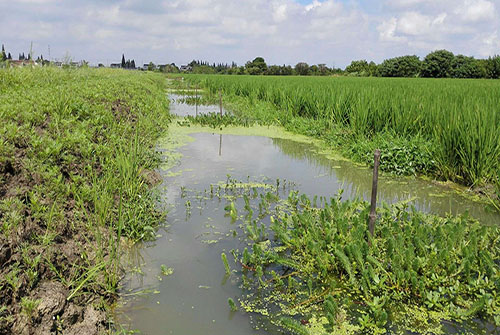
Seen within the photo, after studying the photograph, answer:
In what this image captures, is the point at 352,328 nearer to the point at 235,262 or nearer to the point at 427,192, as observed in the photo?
the point at 235,262

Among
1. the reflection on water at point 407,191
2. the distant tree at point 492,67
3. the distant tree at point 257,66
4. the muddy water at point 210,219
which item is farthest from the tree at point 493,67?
the reflection on water at point 407,191

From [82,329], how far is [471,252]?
9.62 ft

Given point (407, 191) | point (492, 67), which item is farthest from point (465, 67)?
point (407, 191)

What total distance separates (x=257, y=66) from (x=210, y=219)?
73.1m

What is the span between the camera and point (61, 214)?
3334 millimetres

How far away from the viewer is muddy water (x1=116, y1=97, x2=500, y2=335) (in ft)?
9.12

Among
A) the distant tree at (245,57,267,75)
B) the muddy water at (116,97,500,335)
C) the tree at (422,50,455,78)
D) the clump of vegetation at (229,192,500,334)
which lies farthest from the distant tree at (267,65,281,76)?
the clump of vegetation at (229,192,500,334)

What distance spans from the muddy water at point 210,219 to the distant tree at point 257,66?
57.8 metres

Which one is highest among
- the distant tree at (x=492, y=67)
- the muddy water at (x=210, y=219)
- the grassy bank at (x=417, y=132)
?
the distant tree at (x=492, y=67)

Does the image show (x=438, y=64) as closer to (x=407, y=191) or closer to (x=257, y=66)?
(x=257, y=66)

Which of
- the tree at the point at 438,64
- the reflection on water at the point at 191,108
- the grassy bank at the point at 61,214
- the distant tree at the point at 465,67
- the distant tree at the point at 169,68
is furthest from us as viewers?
the distant tree at the point at 169,68

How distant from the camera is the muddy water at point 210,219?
278cm

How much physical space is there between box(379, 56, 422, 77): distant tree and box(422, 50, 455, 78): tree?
3.16ft

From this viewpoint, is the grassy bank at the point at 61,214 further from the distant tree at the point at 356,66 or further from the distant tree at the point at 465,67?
the distant tree at the point at 356,66
